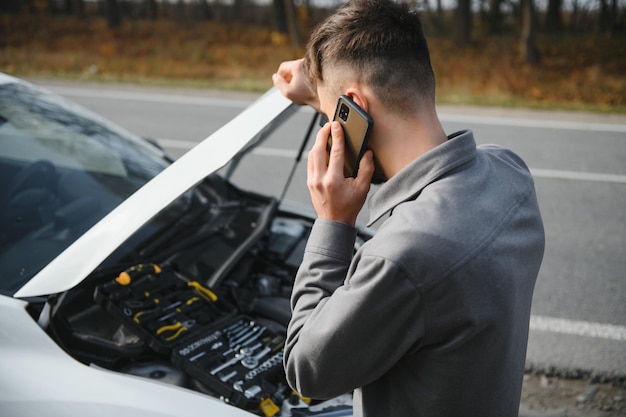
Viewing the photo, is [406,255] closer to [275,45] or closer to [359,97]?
[359,97]

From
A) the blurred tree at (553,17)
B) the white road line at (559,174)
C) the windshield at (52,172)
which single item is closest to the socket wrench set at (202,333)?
the windshield at (52,172)

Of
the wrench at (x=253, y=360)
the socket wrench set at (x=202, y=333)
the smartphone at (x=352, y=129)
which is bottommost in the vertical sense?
the wrench at (x=253, y=360)

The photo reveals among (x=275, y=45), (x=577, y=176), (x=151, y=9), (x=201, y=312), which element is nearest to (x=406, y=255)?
(x=201, y=312)

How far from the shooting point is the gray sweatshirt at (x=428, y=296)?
3.78 feet

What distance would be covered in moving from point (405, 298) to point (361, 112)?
1.33 ft

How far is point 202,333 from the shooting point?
209 centimetres

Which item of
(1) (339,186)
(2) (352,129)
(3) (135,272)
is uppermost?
(2) (352,129)

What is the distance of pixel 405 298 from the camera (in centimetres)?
114

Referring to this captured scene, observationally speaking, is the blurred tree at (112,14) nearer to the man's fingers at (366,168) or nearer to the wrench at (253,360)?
the wrench at (253,360)

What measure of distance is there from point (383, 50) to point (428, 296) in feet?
1.74

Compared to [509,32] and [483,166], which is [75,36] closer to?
[509,32]

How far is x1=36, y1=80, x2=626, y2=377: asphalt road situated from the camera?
358 cm

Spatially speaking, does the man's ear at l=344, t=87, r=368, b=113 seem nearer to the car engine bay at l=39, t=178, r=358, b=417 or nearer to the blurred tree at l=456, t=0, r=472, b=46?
the car engine bay at l=39, t=178, r=358, b=417

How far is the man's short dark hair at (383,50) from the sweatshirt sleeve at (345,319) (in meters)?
0.32
